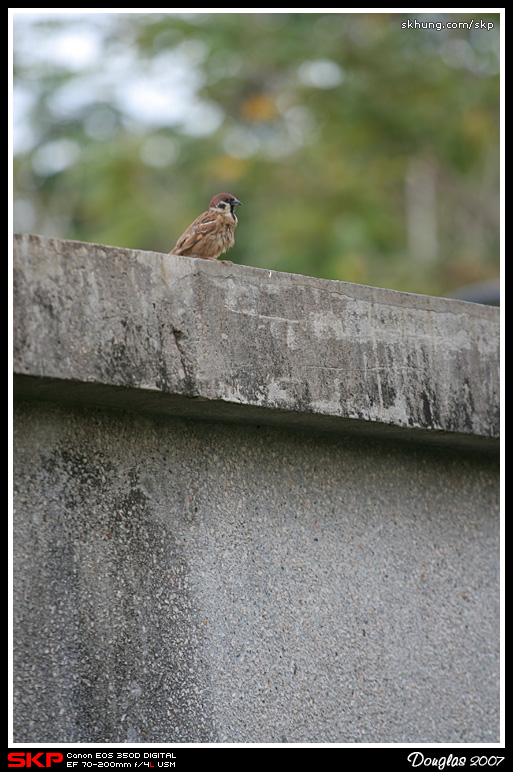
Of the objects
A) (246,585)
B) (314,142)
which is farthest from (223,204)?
(314,142)

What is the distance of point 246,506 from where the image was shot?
276 cm

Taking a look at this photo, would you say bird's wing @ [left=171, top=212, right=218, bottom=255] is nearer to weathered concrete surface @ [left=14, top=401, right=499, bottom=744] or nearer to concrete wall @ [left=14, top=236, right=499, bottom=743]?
concrete wall @ [left=14, top=236, right=499, bottom=743]

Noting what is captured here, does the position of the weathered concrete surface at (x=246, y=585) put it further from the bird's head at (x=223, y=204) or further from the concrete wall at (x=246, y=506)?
the bird's head at (x=223, y=204)

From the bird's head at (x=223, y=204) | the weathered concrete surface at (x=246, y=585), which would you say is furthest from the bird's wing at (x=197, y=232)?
the weathered concrete surface at (x=246, y=585)

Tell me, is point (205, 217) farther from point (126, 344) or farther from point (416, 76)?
point (416, 76)

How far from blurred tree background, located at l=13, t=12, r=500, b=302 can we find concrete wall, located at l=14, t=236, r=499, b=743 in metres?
8.58

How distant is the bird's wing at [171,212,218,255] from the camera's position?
3.93 meters

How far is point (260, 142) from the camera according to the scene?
16312 millimetres

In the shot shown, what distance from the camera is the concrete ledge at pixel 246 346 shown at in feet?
7.47
